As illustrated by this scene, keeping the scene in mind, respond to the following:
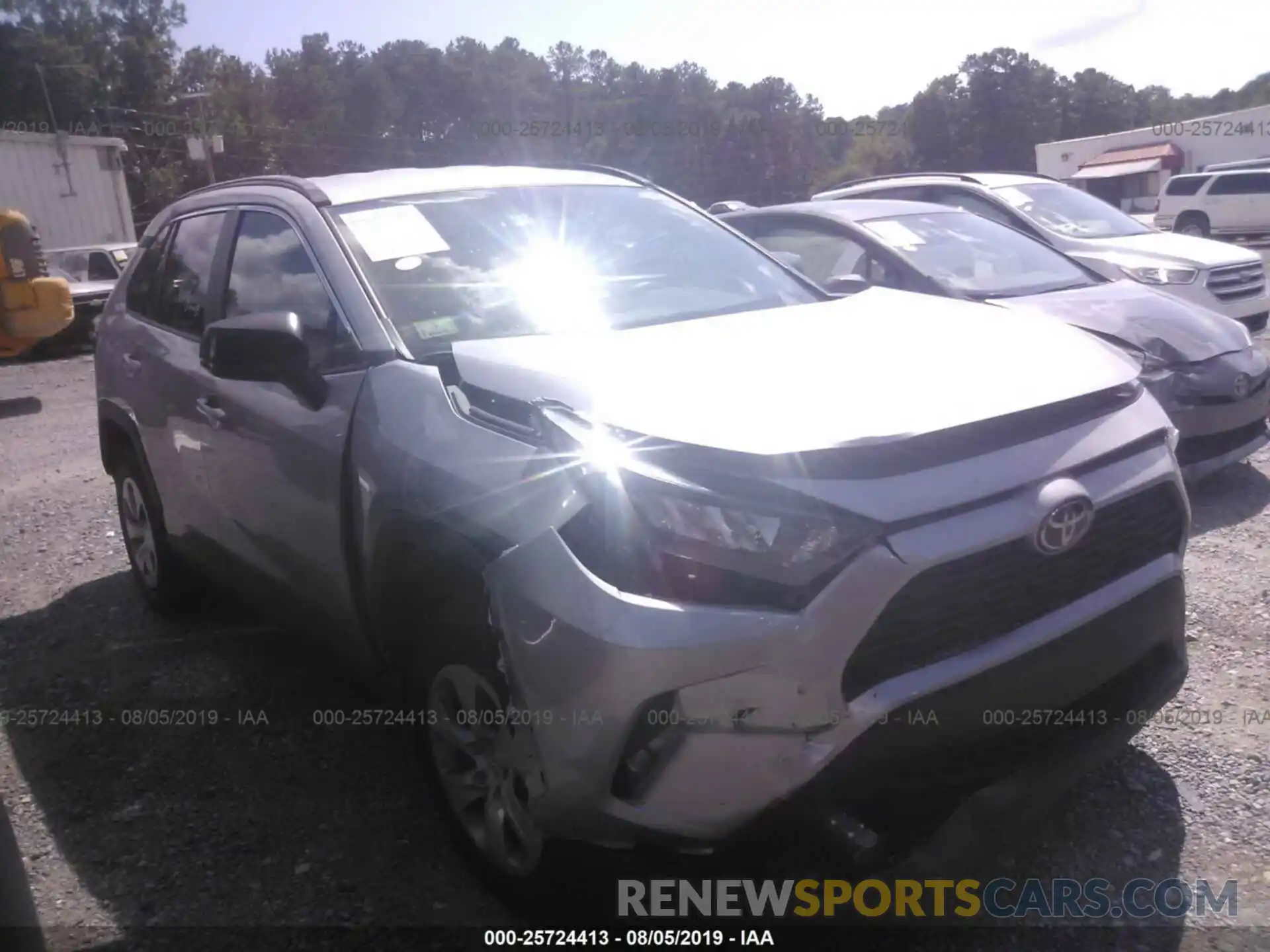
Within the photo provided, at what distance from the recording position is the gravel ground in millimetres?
2705

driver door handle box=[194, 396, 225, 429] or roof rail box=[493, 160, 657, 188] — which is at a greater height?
roof rail box=[493, 160, 657, 188]

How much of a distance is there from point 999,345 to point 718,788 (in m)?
1.39

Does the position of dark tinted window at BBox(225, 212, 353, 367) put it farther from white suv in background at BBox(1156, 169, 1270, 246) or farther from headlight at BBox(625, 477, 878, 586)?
white suv in background at BBox(1156, 169, 1270, 246)

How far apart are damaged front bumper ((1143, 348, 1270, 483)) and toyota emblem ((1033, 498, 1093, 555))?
322 cm

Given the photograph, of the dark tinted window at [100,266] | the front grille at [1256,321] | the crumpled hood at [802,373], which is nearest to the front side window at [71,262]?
the dark tinted window at [100,266]

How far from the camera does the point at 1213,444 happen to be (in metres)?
5.23

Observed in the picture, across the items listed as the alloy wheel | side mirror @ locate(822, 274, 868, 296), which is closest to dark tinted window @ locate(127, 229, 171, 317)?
the alloy wheel

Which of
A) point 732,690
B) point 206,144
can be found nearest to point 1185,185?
point 206,144

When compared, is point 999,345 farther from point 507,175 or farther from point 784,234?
point 784,234

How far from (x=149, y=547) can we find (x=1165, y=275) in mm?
7585

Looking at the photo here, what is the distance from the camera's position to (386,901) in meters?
2.76

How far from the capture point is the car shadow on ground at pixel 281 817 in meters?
2.51

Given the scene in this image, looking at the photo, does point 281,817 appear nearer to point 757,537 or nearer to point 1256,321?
point 757,537

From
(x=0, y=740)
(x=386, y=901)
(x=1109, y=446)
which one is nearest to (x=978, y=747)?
(x=1109, y=446)
